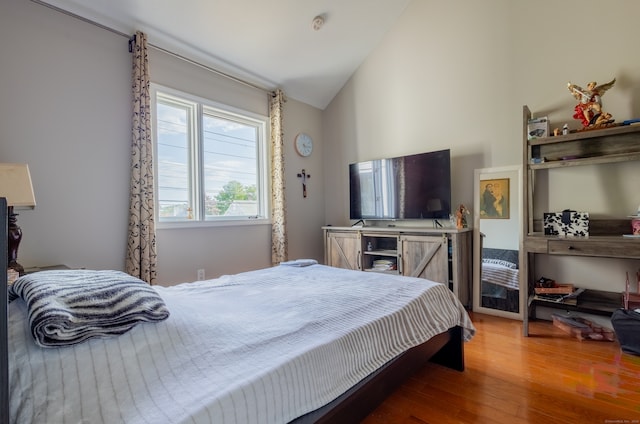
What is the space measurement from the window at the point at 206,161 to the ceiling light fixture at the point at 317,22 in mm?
1164

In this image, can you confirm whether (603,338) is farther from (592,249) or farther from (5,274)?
(5,274)

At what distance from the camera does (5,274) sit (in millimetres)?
555

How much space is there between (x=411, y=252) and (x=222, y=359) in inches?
104

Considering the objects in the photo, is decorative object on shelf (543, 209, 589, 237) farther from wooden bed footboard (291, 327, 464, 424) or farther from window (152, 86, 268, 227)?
window (152, 86, 268, 227)

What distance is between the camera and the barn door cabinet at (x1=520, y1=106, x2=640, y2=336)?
219 centimetres

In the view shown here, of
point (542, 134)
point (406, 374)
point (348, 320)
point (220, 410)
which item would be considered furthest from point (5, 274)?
point (542, 134)

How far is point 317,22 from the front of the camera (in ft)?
10.4

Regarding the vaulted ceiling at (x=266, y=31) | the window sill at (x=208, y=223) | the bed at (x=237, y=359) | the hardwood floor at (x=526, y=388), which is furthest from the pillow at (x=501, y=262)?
the vaulted ceiling at (x=266, y=31)

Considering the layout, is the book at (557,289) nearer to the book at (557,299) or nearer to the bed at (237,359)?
the book at (557,299)

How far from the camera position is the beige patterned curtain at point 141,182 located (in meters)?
2.62

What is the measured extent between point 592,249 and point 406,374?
5.90 feet

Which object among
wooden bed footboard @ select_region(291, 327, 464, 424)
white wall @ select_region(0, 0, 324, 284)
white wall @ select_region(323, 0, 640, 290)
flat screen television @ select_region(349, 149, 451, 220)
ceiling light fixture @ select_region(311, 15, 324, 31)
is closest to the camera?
wooden bed footboard @ select_region(291, 327, 464, 424)

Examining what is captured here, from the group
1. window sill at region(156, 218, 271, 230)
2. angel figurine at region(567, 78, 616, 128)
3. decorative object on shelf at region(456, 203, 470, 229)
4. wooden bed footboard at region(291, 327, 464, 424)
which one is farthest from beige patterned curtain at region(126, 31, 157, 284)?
angel figurine at region(567, 78, 616, 128)

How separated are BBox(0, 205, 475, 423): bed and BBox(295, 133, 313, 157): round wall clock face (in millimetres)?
2769
